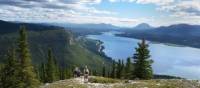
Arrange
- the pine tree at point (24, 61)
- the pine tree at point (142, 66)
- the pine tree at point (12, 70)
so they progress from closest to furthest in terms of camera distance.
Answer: the pine tree at point (24, 61) → the pine tree at point (12, 70) → the pine tree at point (142, 66)

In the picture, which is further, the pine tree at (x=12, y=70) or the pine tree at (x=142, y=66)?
the pine tree at (x=142, y=66)

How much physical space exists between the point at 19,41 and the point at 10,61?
5528 mm

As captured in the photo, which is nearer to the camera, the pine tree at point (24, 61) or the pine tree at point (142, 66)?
the pine tree at point (24, 61)

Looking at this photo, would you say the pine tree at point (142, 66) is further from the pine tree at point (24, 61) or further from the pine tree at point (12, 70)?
the pine tree at point (12, 70)

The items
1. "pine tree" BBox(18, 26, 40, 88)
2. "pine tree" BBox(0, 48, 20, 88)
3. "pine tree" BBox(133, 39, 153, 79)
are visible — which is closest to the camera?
"pine tree" BBox(18, 26, 40, 88)

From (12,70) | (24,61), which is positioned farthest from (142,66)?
(12,70)

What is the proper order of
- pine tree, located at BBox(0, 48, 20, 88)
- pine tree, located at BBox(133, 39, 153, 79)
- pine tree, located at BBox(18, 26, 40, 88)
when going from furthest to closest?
pine tree, located at BBox(133, 39, 153, 79) → pine tree, located at BBox(0, 48, 20, 88) → pine tree, located at BBox(18, 26, 40, 88)

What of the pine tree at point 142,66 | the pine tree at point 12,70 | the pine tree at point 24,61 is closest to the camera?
the pine tree at point 24,61

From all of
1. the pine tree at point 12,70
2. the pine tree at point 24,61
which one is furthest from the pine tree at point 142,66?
the pine tree at point 12,70

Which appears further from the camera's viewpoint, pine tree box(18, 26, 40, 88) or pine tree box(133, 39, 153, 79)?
pine tree box(133, 39, 153, 79)

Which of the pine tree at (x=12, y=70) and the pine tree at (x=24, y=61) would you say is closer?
the pine tree at (x=24, y=61)

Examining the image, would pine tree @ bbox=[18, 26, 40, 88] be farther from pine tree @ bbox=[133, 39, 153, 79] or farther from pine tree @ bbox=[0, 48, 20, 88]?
pine tree @ bbox=[133, 39, 153, 79]

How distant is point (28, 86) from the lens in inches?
2223

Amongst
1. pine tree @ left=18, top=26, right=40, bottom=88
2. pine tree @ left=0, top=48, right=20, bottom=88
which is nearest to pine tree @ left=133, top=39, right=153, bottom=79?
pine tree @ left=18, top=26, right=40, bottom=88
